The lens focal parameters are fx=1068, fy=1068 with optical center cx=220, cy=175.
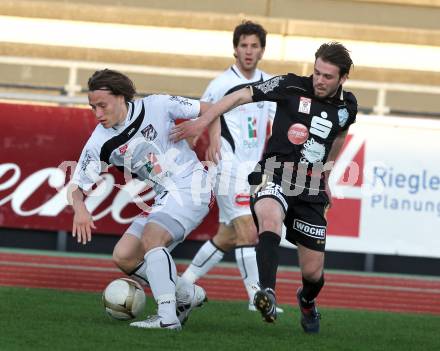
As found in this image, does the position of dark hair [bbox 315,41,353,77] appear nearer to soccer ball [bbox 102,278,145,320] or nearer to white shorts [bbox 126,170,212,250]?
white shorts [bbox 126,170,212,250]

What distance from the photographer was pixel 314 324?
22.5 feet

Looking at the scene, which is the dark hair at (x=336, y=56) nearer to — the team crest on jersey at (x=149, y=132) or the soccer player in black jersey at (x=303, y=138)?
the soccer player in black jersey at (x=303, y=138)

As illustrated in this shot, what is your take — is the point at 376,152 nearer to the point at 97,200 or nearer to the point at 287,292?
the point at 287,292

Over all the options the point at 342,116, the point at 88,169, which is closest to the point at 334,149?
the point at 342,116

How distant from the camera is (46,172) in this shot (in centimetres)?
1114

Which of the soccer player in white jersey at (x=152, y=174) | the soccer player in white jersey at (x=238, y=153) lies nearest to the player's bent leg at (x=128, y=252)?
the soccer player in white jersey at (x=152, y=174)

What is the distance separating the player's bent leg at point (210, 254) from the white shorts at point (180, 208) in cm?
178

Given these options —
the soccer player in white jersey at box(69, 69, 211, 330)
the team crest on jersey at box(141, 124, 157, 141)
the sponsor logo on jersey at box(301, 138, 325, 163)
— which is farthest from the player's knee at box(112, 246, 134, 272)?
the sponsor logo on jersey at box(301, 138, 325, 163)

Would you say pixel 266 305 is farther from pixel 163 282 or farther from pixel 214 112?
pixel 214 112

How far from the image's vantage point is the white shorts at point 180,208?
21.5ft

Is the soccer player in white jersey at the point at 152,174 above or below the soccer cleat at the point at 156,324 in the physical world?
above

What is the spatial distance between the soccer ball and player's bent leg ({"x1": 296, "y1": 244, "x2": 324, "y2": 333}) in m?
1.03

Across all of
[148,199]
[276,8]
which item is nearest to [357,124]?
[148,199]

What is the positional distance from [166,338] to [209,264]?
273cm
